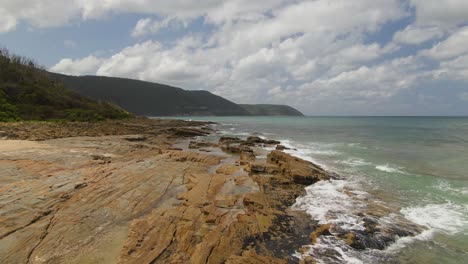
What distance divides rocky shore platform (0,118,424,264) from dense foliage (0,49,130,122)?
133ft

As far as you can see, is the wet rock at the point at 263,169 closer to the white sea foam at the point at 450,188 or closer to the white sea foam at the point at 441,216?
the white sea foam at the point at 441,216

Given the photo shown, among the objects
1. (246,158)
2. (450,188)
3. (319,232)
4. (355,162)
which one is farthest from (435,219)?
(246,158)

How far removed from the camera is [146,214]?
10.5 meters

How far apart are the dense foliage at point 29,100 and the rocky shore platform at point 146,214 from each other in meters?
40.5

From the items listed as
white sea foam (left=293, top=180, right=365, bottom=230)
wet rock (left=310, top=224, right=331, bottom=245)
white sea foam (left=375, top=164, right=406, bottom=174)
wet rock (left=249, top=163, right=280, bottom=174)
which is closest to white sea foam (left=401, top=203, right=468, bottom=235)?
white sea foam (left=293, top=180, right=365, bottom=230)

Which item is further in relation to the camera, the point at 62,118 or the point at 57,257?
the point at 62,118

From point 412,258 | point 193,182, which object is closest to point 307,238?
point 412,258

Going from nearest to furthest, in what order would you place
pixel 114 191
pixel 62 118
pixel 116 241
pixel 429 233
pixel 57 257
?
pixel 57 257 → pixel 116 241 → pixel 429 233 → pixel 114 191 → pixel 62 118

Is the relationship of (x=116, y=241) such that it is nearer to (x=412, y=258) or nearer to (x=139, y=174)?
(x=139, y=174)

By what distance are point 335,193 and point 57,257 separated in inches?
504

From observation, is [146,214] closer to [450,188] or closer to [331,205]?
[331,205]

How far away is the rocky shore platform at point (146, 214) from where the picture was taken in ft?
25.5

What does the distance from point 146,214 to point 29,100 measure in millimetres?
65965

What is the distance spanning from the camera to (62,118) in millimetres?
55938
